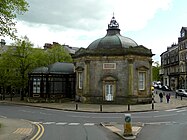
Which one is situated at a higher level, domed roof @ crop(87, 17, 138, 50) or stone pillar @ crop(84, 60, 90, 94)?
domed roof @ crop(87, 17, 138, 50)

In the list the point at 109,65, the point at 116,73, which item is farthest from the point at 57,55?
the point at 116,73

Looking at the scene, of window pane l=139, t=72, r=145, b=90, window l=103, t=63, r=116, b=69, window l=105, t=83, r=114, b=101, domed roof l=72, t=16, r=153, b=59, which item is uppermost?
domed roof l=72, t=16, r=153, b=59

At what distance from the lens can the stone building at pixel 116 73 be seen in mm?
39469

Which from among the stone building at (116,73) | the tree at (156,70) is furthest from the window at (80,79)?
the tree at (156,70)

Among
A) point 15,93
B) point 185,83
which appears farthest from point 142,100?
point 185,83

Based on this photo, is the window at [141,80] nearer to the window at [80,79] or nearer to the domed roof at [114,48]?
the domed roof at [114,48]

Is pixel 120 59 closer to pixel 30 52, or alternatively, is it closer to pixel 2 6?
pixel 30 52

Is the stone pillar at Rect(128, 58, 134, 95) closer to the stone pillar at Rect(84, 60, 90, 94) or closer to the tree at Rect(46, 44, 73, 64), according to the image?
the stone pillar at Rect(84, 60, 90, 94)

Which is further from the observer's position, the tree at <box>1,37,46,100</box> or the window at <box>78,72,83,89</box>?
the tree at <box>1,37,46,100</box>

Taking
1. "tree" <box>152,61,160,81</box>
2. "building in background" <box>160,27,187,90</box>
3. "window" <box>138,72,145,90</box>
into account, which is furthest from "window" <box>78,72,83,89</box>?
"tree" <box>152,61,160,81</box>

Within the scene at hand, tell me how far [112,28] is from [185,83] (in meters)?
38.7

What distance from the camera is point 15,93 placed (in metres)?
66.5

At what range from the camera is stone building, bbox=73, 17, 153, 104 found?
3947 cm

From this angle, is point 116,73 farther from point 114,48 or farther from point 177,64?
point 177,64
